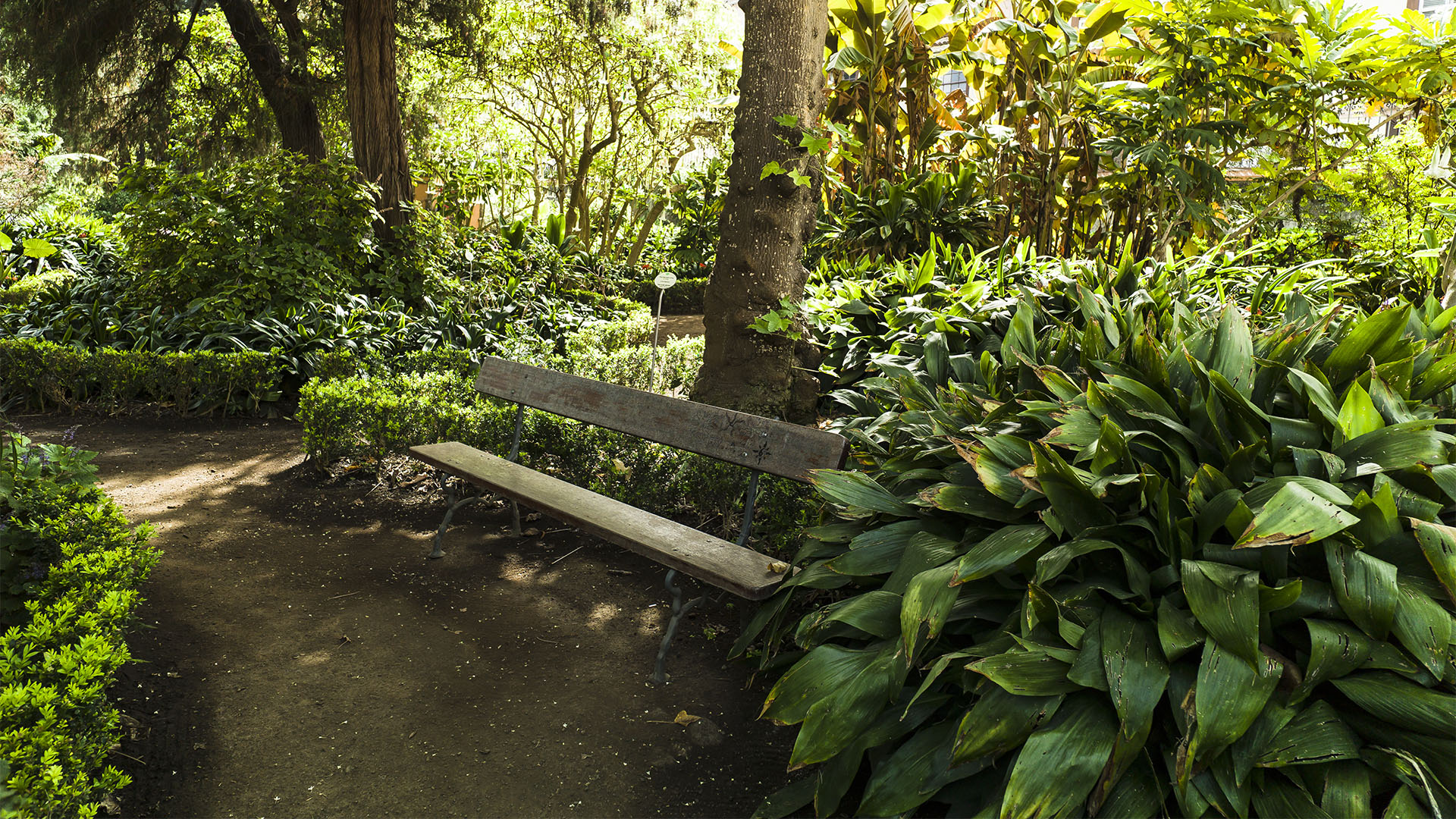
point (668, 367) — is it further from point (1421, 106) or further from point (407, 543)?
point (1421, 106)

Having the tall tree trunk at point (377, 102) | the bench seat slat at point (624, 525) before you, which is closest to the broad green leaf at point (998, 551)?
the bench seat slat at point (624, 525)

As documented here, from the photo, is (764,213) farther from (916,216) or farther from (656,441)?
(916,216)

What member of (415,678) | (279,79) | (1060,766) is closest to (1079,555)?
(1060,766)

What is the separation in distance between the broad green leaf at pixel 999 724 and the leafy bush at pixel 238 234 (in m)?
6.83

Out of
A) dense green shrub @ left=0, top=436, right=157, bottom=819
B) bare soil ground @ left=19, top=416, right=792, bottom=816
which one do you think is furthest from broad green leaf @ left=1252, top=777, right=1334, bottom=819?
dense green shrub @ left=0, top=436, right=157, bottom=819

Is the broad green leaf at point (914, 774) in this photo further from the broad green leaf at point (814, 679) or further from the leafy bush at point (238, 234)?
the leafy bush at point (238, 234)

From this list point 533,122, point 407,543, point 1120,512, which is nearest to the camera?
point 1120,512

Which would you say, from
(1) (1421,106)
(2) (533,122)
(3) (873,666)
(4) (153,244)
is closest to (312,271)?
(4) (153,244)

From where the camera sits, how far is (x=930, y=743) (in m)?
2.08

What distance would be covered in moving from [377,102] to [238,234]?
2502 millimetres

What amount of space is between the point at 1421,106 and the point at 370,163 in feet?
30.4

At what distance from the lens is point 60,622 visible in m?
2.30

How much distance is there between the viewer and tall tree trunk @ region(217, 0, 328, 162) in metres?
9.52

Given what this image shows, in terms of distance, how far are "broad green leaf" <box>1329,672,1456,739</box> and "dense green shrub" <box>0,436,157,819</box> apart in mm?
2586
